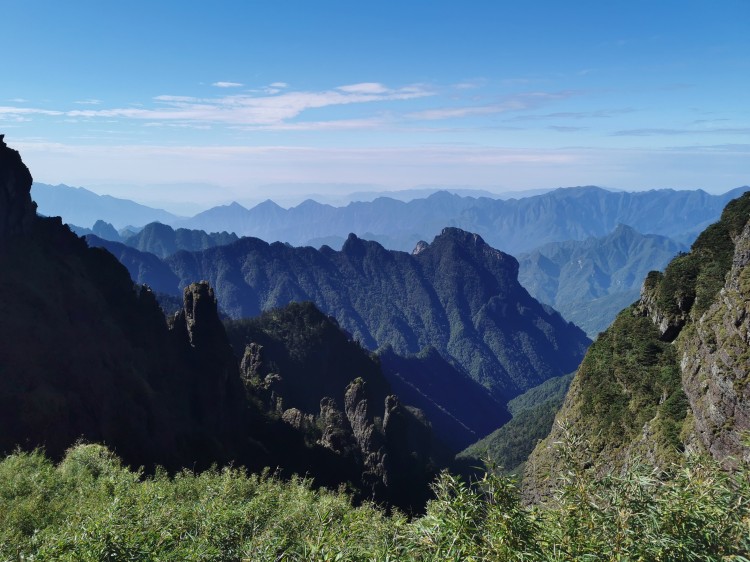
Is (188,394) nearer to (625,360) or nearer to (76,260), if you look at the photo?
(76,260)

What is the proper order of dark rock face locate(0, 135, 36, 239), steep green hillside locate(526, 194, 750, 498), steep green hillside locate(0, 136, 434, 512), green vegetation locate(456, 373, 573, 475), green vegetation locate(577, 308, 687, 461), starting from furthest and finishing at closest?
green vegetation locate(456, 373, 573, 475) < dark rock face locate(0, 135, 36, 239) < green vegetation locate(577, 308, 687, 461) < steep green hillside locate(0, 136, 434, 512) < steep green hillside locate(526, 194, 750, 498)

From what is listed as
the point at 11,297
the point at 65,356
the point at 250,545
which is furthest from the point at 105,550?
the point at 11,297

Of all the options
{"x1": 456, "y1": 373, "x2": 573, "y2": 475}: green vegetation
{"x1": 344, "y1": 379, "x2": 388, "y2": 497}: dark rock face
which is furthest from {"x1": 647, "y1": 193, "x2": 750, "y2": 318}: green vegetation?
{"x1": 456, "y1": 373, "x2": 573, "y2": 475}: green vegetation

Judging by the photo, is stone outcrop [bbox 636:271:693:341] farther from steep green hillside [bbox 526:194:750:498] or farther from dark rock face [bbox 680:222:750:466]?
dark rock face [bbox 680:222:750:466]

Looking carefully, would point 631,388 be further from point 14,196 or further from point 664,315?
point 14,196

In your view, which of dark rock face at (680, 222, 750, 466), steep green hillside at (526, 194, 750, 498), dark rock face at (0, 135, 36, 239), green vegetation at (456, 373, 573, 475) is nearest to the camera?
dark rock face at (680, 222, 750, 466)

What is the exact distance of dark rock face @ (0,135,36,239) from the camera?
58.0m

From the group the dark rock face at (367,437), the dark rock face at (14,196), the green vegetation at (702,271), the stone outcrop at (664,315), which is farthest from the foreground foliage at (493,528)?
the dark rock face at (367,437)

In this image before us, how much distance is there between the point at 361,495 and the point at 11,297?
53184mm

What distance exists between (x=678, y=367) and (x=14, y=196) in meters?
78.6

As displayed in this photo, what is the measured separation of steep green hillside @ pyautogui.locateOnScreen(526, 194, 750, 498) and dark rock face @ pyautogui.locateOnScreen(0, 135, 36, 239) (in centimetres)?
6211

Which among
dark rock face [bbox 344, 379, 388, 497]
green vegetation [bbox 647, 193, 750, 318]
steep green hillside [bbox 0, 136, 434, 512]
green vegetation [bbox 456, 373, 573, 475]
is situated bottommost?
green vegetation [bbox 456, 373, 573, 475]

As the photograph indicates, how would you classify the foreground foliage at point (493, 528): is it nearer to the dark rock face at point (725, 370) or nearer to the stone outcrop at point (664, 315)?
the dark rock face at point (725, 370)

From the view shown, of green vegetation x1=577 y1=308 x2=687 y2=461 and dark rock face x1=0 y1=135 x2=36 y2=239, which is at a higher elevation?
dark rock face x1=0 y1=135 x2=36 y2=239
